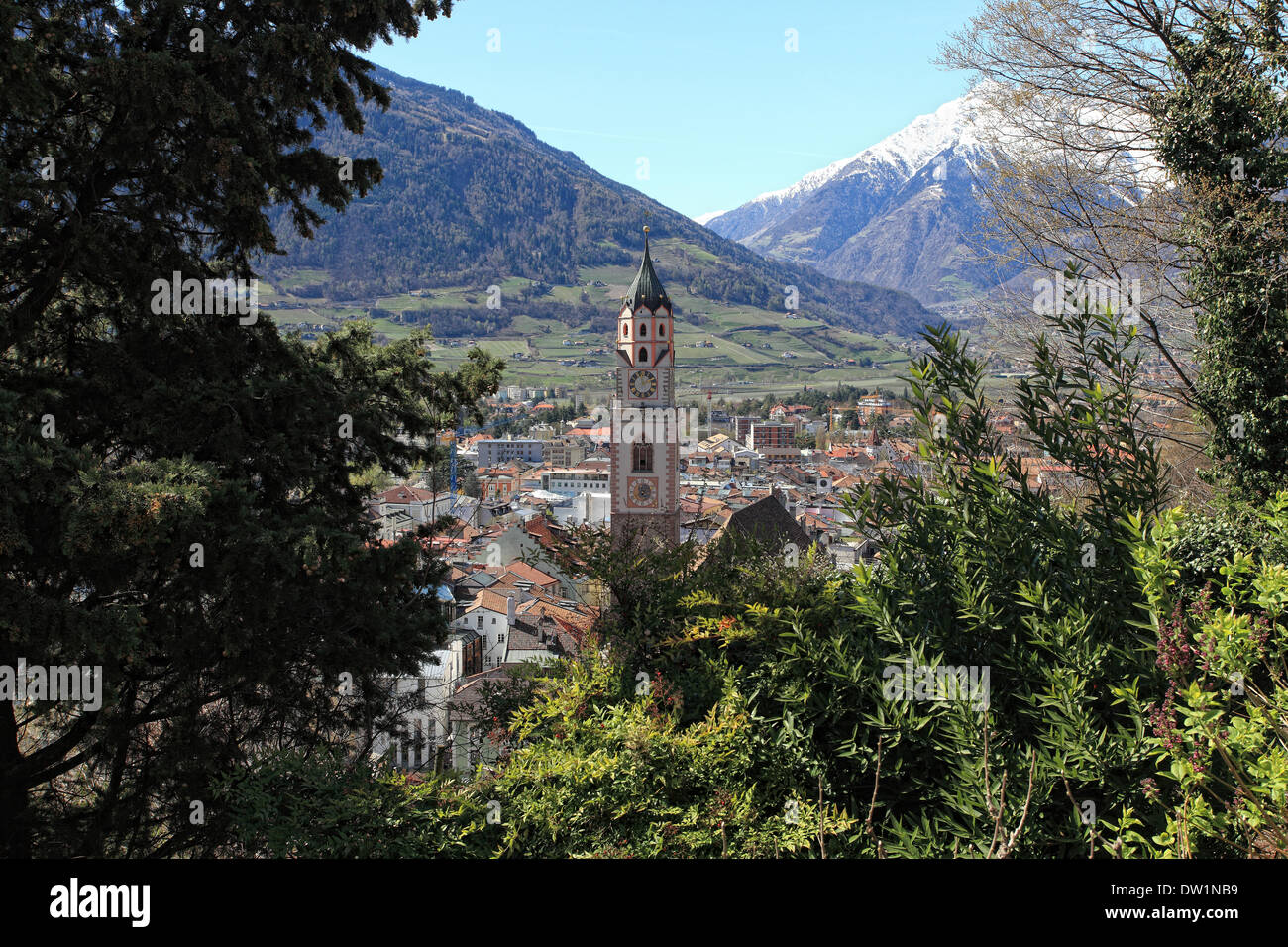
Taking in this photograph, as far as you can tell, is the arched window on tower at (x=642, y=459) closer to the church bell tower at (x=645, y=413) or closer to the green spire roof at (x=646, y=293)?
the church bell tower at (x=645, y=413)

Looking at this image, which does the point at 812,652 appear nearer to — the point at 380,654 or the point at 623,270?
the point at 380,654

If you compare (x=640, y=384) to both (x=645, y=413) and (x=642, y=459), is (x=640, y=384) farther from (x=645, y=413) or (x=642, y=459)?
(x=642, y=459)

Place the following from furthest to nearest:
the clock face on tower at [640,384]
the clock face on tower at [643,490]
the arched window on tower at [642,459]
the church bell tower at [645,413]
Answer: the clock face on tower at [640,384], the clock face on tower at [643,490], the arched window on tower at [642,459], the church bell tower at [645,413]

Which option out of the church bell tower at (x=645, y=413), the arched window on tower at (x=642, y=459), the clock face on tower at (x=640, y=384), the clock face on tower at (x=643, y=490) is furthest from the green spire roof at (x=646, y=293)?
the clock face on tower at (x=643, y=490)

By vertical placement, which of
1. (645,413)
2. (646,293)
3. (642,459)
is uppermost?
(646,293)

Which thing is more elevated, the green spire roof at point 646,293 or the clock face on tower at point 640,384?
the green spire roof at point 646,293

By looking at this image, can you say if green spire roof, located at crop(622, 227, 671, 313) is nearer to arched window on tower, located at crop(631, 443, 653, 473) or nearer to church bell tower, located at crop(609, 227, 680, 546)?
church bell tower, located at crop(609, 227, 680, 546)

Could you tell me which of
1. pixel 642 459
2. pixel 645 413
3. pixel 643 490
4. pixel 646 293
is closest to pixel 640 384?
pixel 645 413
